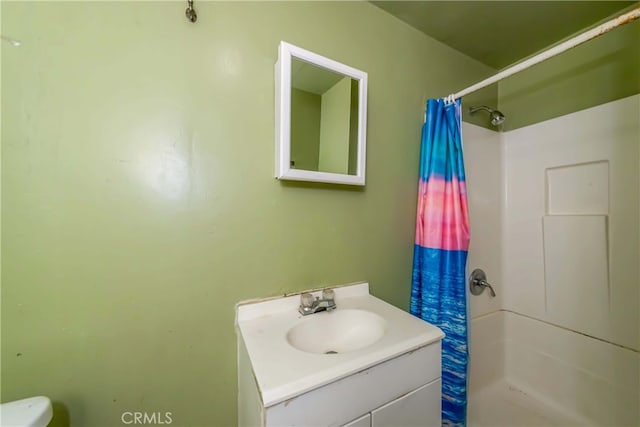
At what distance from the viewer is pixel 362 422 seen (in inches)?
23.3

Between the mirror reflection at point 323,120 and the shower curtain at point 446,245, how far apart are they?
424 millimetres

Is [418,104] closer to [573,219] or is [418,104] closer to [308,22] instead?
[308,22]

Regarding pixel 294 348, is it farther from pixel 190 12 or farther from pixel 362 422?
pixel 190 12

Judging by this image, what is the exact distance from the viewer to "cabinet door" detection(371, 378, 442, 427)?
628mm

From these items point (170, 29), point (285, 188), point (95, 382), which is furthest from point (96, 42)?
point (95, 382)

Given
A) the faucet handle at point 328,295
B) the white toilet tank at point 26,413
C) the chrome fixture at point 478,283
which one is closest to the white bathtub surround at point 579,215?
the chrome fixture at point 478,283

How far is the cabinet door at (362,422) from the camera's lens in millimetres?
577

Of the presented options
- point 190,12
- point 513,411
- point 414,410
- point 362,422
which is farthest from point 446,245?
point 190,12

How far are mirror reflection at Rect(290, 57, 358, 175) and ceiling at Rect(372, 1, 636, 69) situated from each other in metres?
0.56

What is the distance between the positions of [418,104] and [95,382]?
172 cm

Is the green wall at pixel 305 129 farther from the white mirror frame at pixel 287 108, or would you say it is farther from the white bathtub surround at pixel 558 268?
the white bathtub surround at pixel 558 268

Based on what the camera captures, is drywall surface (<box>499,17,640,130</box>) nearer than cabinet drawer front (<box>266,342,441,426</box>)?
No

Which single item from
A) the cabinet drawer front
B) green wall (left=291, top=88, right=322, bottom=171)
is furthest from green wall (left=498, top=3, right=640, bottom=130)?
the cabinet drawer front

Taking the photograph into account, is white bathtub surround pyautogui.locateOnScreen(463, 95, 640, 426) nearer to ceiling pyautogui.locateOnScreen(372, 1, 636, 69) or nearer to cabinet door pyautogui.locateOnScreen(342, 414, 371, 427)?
ceiling pyautogui.locateOnScreen(372, 1, 636, 69)
